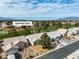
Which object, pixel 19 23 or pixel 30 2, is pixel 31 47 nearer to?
pixel 19 23

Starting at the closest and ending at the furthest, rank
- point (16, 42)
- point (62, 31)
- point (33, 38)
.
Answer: point (16, 42)
point (33, 38)
point (62, 31)

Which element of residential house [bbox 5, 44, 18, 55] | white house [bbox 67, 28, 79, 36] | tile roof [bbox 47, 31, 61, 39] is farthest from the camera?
white house [bbox 67, 28, 79, 36]

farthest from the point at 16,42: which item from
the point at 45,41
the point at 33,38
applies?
the point at 45,41

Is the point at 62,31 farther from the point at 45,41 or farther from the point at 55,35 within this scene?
the point at 45,41

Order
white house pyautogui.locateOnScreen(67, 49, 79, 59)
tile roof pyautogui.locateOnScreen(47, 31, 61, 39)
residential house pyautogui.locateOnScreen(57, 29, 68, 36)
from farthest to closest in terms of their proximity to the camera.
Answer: residential house pyautogui.locateOnScreen(57, 29, 68, 36) → tile roof pyautogui.locateOnScreen(47, 31, 61, 39) → white house pyautogui.locateOnScreen(67, 49, 79, 59)

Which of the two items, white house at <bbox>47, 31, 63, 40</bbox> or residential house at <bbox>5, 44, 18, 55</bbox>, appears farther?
white house at <bbox>47, 31, 63, 40</bbox>

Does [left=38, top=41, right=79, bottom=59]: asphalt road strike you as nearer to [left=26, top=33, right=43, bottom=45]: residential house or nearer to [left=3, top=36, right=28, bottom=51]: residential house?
[left=26, top=33, right=43, bottom=45]: residential house

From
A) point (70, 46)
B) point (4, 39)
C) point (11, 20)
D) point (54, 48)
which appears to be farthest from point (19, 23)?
point (70, 46)

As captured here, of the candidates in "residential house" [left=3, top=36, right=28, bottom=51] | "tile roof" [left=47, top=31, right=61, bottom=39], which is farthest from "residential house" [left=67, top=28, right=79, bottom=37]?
"residential house" [left=3, top=36, right=28, bottom=51]
